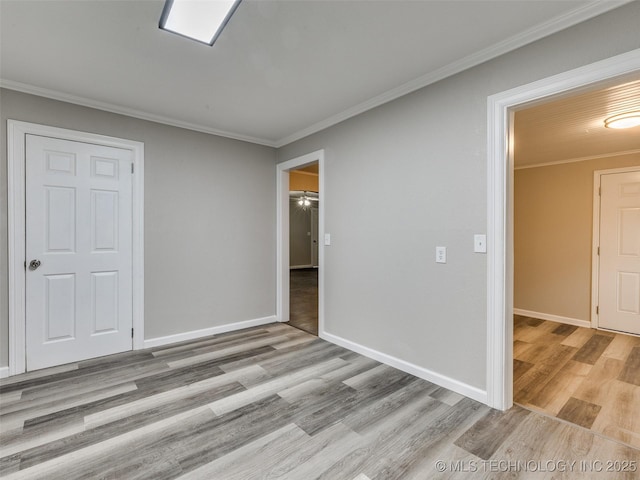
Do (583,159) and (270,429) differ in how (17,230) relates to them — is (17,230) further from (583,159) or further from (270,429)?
(583,159)

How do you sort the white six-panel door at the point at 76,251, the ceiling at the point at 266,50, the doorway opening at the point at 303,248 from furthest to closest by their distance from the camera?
the doorway opening at the point at 303,248 < the white six-panel door at the point at 76,251 < the ceiling at the point at 266,50

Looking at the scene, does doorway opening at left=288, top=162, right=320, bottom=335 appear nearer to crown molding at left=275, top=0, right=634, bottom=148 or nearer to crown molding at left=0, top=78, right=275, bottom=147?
crown molding at left=0, top=78, right=275, bottom=147

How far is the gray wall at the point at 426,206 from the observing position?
6.70 ft

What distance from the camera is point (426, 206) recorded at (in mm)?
2604

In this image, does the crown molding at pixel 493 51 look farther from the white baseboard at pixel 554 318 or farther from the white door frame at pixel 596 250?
the white baseboard at pixel 554 318

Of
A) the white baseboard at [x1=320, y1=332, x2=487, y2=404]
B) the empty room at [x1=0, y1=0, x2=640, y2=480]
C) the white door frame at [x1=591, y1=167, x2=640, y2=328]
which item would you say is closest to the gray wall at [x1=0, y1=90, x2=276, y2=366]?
the empty room at [x1=0, y1=0, x2=640, y2=480]

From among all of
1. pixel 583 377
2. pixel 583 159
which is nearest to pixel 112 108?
pixel 583 377

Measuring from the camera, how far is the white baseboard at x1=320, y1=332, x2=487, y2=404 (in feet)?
7.54

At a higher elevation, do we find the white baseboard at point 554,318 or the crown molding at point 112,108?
the crown molding at point 112,108

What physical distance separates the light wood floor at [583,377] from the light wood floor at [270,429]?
0.76ft

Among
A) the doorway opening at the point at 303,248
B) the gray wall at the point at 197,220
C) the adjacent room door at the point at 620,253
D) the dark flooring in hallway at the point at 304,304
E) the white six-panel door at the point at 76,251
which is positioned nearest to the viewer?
the white six-panel door at the point at 76,251

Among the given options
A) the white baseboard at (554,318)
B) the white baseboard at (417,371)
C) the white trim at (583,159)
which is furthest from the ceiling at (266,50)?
the white baseboard at (554,318)

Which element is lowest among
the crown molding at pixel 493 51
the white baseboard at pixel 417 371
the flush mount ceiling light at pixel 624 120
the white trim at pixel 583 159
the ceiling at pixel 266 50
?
the white baseboard at pixel 417 371

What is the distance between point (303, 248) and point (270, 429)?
933cm
